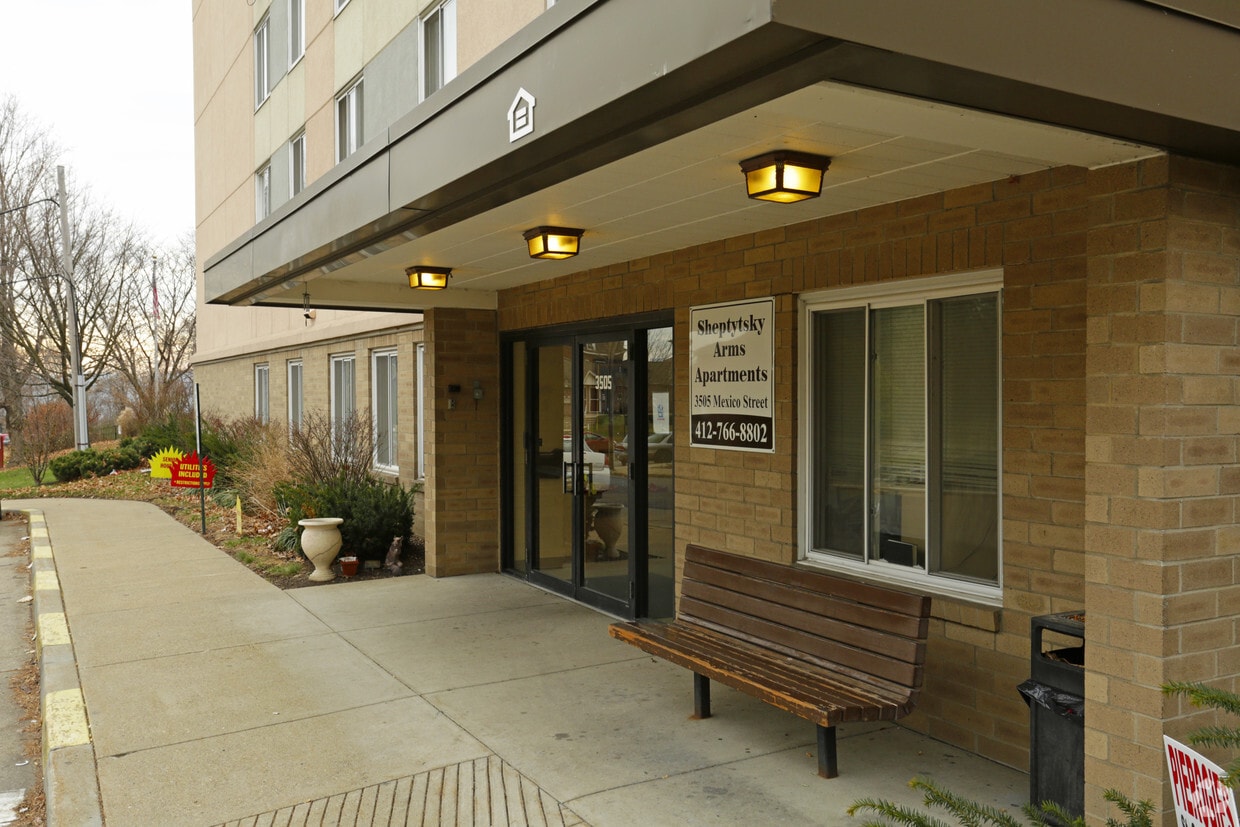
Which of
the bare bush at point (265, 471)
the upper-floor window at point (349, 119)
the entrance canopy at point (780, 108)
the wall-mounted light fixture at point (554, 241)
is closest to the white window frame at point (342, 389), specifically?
the bare bush at point (265, 471)

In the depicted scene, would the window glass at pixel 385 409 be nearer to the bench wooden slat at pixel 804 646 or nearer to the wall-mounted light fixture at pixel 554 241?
the wall-mounted light fixture at pixel 554 241

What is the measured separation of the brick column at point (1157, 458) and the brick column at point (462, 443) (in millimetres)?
6902

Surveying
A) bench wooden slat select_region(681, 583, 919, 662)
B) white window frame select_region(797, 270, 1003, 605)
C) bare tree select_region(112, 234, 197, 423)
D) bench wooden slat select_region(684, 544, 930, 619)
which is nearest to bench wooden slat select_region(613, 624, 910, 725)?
bench wooden slat select_region(681, 583, 919, 662)

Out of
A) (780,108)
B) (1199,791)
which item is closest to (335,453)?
(780,108)

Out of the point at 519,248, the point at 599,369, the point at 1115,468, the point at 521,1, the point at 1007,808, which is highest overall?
the point at 521,1

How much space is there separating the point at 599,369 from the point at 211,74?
60.2 ft

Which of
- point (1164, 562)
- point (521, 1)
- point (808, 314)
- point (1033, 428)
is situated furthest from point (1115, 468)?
point (521, 1)

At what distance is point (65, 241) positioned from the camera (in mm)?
23391

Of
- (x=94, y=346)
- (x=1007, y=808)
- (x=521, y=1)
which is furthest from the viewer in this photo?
(x=94, y=346)

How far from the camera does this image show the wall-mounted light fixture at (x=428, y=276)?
7754 millimetres

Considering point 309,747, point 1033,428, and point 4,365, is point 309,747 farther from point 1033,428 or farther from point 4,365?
point 4,365

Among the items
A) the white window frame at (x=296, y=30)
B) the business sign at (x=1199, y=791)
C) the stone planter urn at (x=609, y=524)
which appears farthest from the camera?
the white window frame at (x=296, y=30)

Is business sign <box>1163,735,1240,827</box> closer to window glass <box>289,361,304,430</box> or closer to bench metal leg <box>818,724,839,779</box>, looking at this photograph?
bench metal leg <box>818,724,839,779</box>

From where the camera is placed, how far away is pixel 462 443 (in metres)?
9.95
